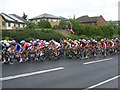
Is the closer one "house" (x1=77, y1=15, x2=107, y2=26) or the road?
the road

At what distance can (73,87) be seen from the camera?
6.89 m

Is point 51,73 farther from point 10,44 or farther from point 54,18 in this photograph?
point 54,18

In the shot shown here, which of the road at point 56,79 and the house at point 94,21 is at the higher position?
the house at point 94,21

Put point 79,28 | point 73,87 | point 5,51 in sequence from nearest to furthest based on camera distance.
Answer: point 73,87
point 5,51
point 79,28

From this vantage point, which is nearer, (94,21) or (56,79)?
(56,79)

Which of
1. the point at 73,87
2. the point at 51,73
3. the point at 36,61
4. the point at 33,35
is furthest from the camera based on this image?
the point at 33,35

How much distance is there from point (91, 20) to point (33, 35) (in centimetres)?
5105

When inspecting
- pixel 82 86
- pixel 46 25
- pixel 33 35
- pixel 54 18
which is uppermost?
pixel 54 18

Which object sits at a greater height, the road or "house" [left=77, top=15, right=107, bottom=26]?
"house" [left=77, top=15, right=107, bottom=26]

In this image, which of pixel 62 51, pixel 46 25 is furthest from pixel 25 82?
pixel 46 25

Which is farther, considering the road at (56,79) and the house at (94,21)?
the house at (94,21)

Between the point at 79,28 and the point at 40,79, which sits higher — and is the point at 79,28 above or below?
above

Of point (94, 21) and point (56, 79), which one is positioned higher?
point (94, 21)

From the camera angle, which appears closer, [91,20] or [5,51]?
[5,51]
